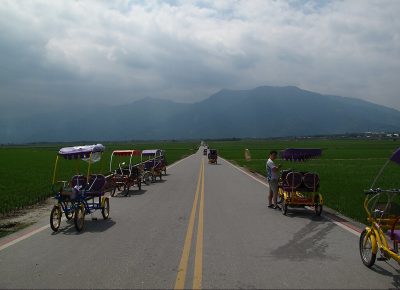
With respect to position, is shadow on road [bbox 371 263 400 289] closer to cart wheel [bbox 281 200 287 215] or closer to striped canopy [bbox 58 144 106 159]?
cart wheel [bbox 281 200 287 215]

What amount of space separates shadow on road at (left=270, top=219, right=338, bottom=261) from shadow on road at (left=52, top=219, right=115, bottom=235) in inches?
169

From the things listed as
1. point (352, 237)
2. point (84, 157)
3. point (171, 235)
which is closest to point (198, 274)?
point (171, 235)

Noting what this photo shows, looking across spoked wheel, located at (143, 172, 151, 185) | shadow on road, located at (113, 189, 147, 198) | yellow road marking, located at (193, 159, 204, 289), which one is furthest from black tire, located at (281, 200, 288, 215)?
spoked wheel, located at (143, 172, 151, 185)

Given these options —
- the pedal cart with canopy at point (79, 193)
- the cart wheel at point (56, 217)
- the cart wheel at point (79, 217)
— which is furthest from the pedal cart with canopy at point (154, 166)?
the cart wheel at point (56, 217)

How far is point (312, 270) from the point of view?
672 centimetres

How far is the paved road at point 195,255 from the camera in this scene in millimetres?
6215

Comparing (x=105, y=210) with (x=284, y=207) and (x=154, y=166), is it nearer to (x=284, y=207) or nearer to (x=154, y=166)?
(x=284, y=207)

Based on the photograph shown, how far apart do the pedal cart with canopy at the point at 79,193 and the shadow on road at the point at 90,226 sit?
15cm

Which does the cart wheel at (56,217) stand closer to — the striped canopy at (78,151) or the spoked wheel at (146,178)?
the striped canopy at (78,151)

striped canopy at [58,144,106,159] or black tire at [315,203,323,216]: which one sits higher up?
striped canopy at [58,144,106,159]

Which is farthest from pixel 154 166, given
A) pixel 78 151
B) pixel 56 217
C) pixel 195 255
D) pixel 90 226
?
pixel 195 255

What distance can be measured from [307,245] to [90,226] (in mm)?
5246

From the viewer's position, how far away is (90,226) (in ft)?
35.6

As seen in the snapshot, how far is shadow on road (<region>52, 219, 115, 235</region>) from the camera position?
10.1 metres
